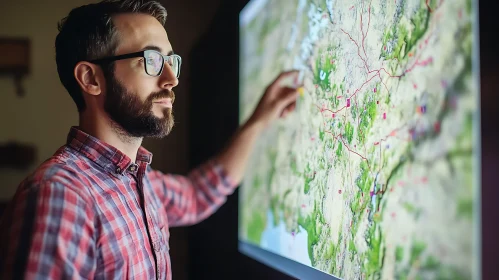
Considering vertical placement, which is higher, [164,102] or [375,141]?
[164,102]

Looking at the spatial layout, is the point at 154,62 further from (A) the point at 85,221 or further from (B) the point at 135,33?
(A) the point at 85,221

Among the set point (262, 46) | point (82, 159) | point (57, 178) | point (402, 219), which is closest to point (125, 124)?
point (82, 159)

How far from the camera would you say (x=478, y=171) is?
639mm

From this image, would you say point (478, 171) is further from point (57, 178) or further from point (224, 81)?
point (224, 81)

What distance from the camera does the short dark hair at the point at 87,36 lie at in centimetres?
133

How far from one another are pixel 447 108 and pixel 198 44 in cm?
165

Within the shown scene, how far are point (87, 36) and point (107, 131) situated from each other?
0.89 feet

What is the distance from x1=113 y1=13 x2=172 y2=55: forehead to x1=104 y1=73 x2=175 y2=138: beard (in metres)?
0.10

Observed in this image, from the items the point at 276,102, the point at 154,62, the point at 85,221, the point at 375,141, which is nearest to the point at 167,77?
the point at 154,62

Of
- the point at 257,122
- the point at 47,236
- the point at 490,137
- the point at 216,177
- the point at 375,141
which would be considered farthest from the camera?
the point at 216,177

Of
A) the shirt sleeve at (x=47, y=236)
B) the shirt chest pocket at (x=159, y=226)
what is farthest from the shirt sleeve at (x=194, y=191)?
the shirt sleeve at (x=47, y=236)

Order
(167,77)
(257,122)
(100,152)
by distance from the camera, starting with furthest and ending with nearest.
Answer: (257,122) < (167,77) < (100,152)

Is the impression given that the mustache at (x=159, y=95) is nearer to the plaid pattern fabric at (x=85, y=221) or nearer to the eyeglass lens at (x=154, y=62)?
the eyeglass lens at (x=154, y=62)

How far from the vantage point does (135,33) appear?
52.7 inches
